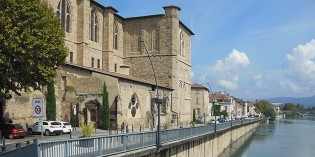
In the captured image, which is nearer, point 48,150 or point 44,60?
point 48,150

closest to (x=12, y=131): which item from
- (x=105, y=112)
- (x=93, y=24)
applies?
(x=105, y=112)

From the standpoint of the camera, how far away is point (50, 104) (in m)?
42.3

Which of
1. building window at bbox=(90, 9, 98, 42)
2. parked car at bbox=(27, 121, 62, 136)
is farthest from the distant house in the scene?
parked car at bbox=(27, 121, 62, 136)

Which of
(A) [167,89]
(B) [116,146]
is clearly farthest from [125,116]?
(B) [116,146]

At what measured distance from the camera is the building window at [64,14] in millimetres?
56531

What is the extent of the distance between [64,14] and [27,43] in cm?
3247

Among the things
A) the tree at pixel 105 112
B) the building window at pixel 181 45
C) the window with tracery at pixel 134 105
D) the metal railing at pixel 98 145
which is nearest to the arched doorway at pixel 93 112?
the tree at pixel 105 112

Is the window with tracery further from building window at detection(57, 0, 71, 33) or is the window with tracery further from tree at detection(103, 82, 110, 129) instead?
building window at detection(57, 0, 71, 33)

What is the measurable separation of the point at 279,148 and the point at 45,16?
47.4 metres

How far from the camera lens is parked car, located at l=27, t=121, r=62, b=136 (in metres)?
36.6

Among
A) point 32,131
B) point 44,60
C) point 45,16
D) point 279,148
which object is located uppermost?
point 45,16

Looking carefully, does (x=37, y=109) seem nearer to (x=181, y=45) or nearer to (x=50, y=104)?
(x=50, y=104)

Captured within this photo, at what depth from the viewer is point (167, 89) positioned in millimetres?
69938

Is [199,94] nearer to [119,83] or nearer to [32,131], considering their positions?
[119,83]
